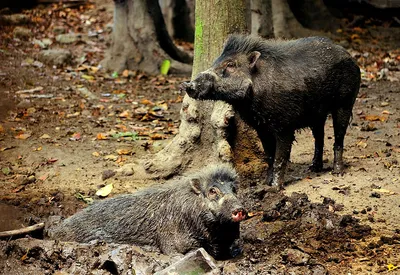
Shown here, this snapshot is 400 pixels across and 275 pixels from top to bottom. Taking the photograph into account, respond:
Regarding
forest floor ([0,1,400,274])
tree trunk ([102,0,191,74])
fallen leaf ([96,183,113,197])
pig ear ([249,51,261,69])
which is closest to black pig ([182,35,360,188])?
pig ear ([249,51,261,69])

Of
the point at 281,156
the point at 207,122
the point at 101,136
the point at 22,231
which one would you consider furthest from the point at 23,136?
the point at 281,156

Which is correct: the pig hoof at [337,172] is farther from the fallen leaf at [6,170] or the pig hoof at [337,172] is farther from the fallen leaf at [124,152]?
the fallen leaf at [6,170]

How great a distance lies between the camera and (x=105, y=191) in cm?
848

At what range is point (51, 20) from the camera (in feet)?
61.5

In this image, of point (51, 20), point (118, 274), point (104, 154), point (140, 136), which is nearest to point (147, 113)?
point (140, 136)

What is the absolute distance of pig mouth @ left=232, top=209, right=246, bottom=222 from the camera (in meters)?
6.30

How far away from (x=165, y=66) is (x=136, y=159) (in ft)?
18.1

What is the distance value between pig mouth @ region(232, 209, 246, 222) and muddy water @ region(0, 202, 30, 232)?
110 inches

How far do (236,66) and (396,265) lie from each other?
3.15 metres

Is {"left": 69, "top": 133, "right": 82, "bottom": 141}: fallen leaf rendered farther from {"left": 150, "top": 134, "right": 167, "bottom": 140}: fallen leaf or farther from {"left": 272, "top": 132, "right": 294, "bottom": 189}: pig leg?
{"left": 272, "top": 132, "right": 294, "bottom": 189}: pig leg

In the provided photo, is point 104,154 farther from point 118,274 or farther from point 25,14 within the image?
point 25,14

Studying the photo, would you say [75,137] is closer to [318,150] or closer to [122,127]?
[122,127]

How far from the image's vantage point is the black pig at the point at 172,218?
676cm

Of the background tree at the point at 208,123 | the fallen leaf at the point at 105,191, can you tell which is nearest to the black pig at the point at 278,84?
the background tree at the point at 208,123
